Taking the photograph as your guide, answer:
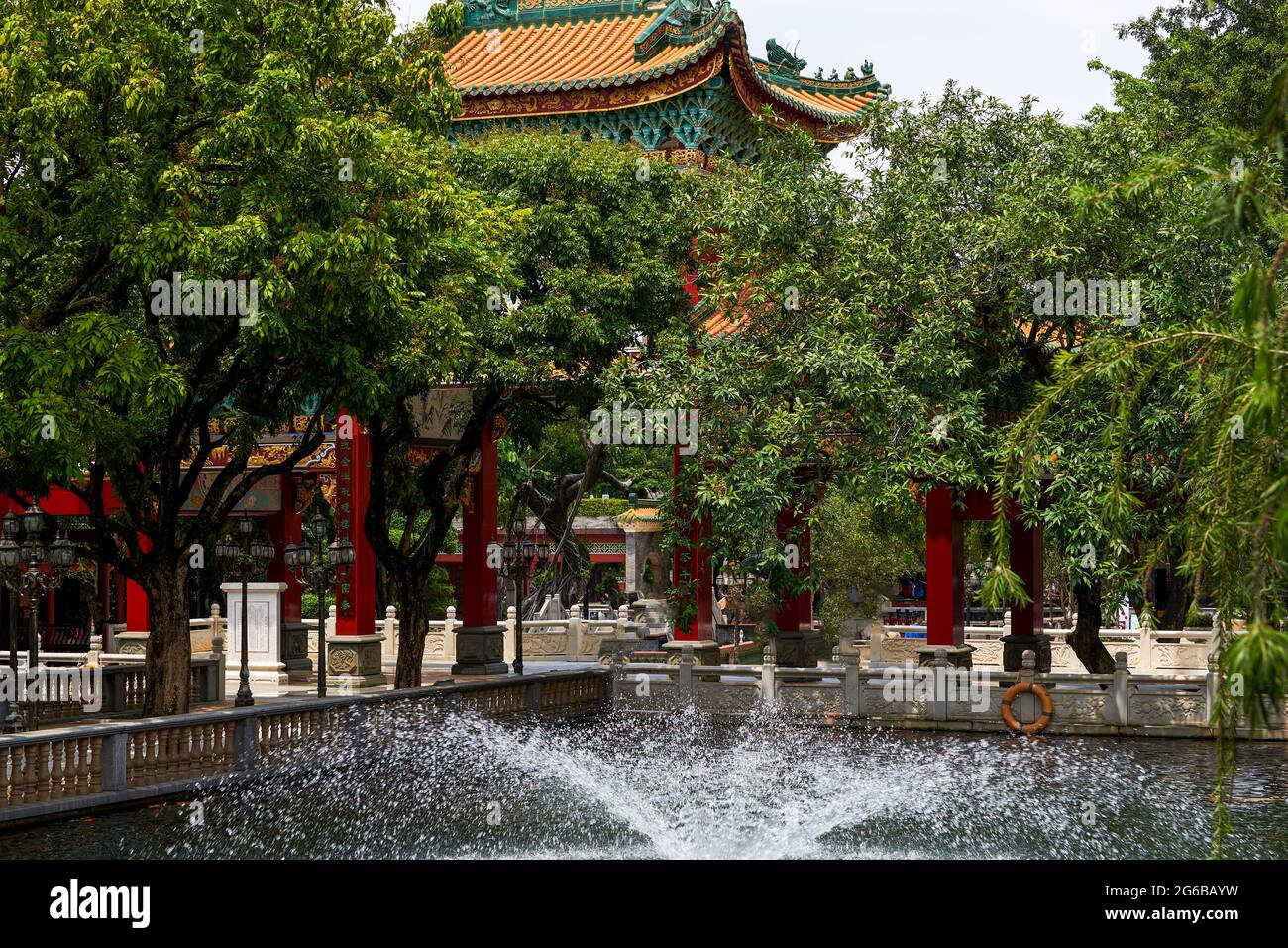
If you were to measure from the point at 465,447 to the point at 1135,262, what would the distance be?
11.7m

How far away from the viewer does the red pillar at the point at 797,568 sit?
1114 inches

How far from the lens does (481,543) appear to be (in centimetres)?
3247

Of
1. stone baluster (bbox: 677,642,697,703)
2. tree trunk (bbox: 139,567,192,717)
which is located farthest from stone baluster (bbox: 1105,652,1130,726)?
tree trunk (bbox: 139,567,192,717)

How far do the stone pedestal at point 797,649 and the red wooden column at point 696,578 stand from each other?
2670 millimetres

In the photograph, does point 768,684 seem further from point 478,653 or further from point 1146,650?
point 1146,650

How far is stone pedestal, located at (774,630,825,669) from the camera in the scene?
1277 inches

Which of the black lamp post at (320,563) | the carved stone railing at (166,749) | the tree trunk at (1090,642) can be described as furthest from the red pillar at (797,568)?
the black lamp post at (320,563)

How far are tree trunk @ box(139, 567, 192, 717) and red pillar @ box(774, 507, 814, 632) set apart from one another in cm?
984

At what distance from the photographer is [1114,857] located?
49.5ft

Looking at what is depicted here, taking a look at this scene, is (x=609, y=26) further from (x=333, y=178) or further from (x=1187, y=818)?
(x=1187, y=818)

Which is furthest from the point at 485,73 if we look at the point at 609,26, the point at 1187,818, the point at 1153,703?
the point at 1187,818

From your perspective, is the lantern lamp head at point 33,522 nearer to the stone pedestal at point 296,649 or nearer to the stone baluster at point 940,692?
the stone pedestal at point 296,649

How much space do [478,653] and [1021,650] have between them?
10.8m

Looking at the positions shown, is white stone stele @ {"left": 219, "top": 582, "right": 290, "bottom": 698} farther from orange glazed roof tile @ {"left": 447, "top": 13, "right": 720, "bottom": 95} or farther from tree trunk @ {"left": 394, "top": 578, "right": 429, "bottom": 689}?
orange glazed roof tile @ {"left": 447, "top": 13, "right": 720, "bottom": 95}
